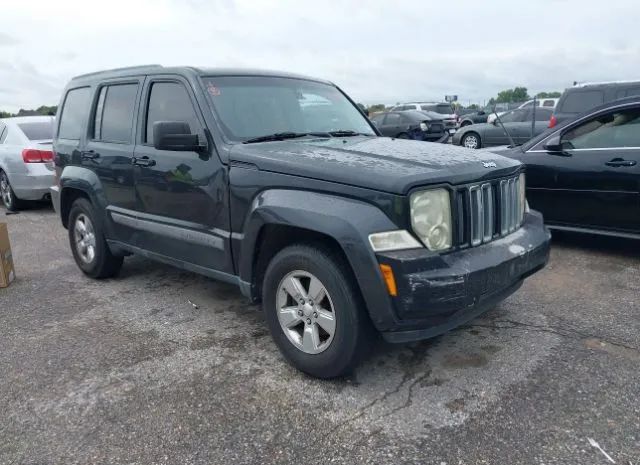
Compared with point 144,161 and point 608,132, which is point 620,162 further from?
point 144,161

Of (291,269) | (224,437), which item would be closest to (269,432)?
(224,437)

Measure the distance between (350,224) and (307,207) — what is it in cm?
32

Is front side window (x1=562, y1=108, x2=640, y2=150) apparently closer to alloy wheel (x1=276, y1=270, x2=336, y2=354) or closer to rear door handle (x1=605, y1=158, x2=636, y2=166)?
rear door handle (x1=605, y1=158, x2=636, y2=166)

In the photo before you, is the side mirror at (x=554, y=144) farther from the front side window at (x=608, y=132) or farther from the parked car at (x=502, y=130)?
the parked car at (x=502, y=130)

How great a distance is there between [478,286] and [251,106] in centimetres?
211

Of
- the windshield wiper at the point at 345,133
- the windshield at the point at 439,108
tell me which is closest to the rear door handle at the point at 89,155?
the windshield wiper at the point at 345,133

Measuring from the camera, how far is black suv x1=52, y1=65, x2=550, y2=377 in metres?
2.89

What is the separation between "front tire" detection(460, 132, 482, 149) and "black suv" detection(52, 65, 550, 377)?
40.0ft

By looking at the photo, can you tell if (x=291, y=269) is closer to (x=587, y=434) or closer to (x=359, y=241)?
(x=359, y=241)

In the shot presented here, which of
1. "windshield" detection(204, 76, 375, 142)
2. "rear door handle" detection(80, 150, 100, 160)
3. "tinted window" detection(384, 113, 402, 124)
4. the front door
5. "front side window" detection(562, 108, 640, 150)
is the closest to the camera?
the front door

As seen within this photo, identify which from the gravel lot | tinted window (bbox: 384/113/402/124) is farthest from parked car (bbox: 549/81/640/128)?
the gravel lot

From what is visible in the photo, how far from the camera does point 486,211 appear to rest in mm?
3277

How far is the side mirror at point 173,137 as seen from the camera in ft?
12.0

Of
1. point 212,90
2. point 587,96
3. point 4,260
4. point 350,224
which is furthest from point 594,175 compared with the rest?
point 587,96
